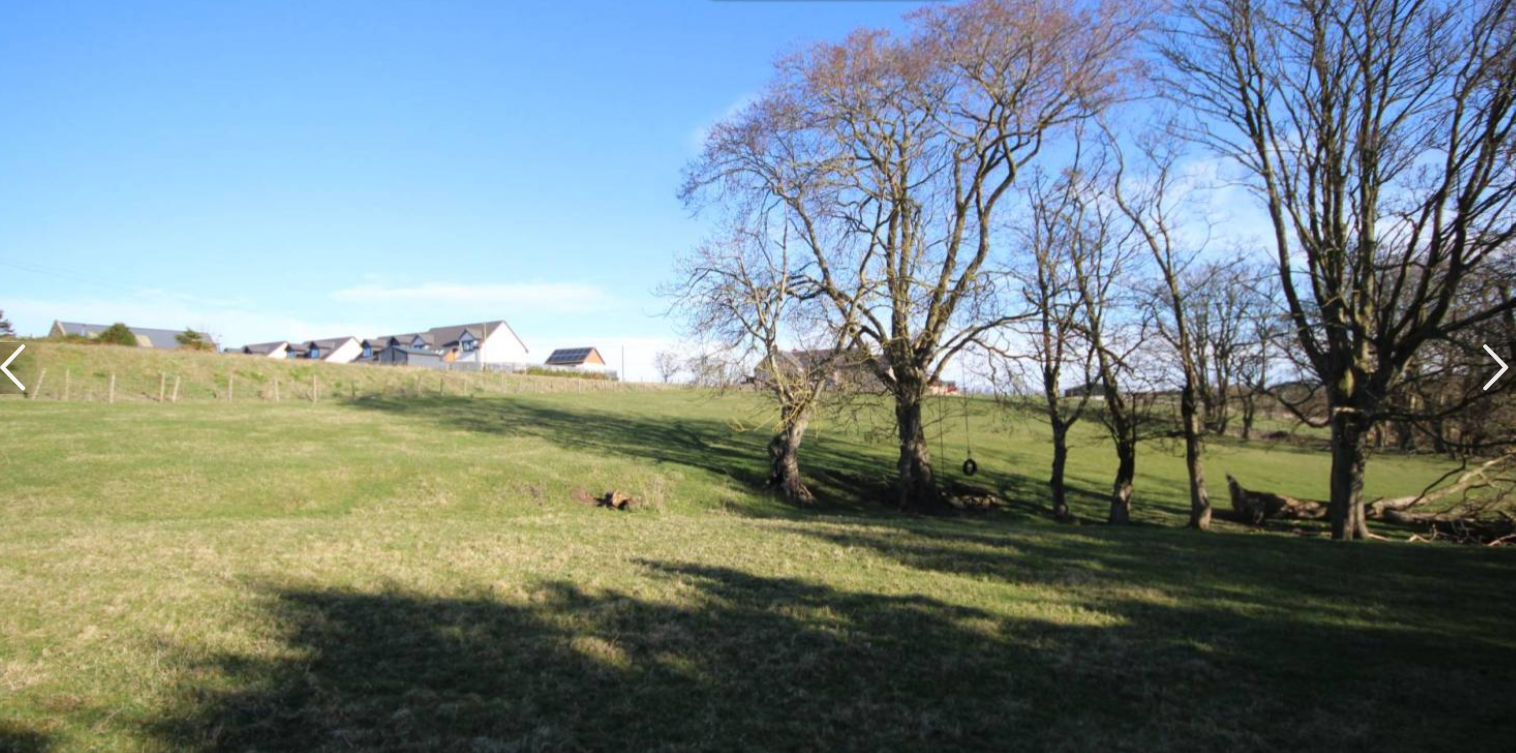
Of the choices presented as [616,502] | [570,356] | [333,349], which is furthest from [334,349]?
[616,502]

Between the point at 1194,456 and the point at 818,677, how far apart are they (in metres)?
18.1

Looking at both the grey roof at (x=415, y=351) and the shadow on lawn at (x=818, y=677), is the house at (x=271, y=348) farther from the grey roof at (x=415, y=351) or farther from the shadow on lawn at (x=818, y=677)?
the shadow on lawn at (x=818, y=677)

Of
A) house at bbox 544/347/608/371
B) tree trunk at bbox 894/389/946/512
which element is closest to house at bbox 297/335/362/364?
house at bbox 544/347/608/371

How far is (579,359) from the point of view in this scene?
13162cm

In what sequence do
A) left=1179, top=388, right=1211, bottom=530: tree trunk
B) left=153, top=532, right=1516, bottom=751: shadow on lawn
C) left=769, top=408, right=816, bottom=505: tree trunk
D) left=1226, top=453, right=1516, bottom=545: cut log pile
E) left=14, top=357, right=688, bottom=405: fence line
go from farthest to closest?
left=14, top=357, right=688, bottom=405: fence line → left=769, top=408, right=816, bottom=505: tree trunk → left=1179, top=388, right=1211, bottom=530: tree trunk → left=1226, top=453, right=1516, bottom=545: cut log pile → left=153, top=532, right=1516, bottom=751: shadow on lawn

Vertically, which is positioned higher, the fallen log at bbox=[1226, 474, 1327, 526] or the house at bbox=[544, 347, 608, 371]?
the house at bbox=[544, 347, 608, 371]

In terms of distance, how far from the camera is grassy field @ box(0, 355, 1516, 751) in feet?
18.4

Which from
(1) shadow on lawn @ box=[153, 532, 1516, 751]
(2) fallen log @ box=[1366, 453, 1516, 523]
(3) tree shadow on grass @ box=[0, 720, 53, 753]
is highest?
(2) fallen log @ box=[1366, 453, 1516, 523]

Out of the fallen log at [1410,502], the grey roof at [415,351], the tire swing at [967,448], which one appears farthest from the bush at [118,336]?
the fallen log at [1410,502]

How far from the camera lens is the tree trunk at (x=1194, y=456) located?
2080 centimetres

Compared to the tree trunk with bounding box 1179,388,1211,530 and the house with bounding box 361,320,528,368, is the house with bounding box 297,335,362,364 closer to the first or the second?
the house with bounding box 361,320,528,368

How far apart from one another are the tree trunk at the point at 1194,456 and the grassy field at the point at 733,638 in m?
6.38

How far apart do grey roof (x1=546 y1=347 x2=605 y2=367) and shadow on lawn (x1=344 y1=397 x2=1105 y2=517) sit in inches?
→ 3543

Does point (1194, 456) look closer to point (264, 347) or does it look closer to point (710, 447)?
point (710, 447)
